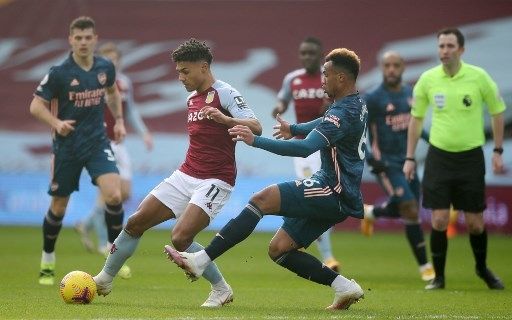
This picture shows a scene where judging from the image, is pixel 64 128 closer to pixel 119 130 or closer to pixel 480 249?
pixel 119 130

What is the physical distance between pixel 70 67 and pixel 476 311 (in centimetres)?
516

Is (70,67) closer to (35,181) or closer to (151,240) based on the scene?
(151,240)

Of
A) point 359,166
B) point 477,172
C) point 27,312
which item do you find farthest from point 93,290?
point 477,172

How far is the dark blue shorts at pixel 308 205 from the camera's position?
949 cm

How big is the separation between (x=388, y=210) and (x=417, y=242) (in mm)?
902

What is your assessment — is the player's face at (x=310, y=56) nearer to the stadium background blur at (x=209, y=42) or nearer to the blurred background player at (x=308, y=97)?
the blurred background player at (x=308, y=97)

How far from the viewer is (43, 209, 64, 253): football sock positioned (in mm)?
12557

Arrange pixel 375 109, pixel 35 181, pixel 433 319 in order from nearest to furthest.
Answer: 1. pixel 433 319
2. pixel 375 109
3. pixel 35 181

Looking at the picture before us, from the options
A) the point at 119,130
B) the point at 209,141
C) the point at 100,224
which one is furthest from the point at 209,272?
the point at 100,224

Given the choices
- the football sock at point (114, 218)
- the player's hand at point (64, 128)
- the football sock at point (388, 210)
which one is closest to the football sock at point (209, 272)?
the player's hand at point (64, 128)

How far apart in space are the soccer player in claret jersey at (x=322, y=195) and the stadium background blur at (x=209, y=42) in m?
12.6

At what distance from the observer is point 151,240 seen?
1956 cm

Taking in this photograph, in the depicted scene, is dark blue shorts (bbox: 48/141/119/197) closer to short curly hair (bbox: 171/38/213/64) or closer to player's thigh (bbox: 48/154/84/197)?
player's thigh (bbox: 48/154/84/197)

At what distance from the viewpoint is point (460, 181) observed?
12.2 m
